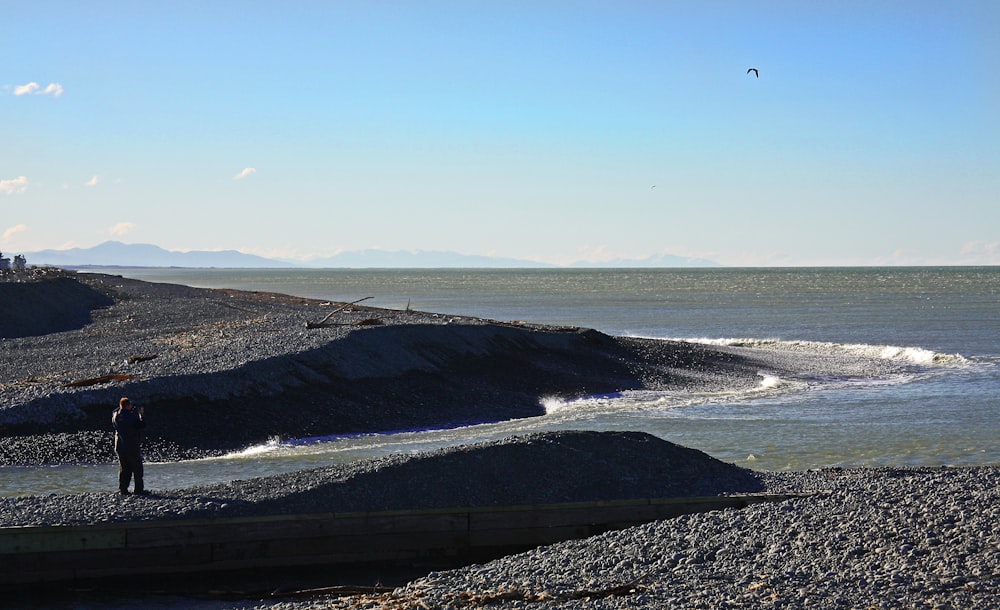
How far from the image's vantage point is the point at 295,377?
32.1 m

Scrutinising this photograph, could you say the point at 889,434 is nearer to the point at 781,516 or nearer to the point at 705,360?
the point at 781,516

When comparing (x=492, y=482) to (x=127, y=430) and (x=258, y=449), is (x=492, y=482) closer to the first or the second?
(x=127, y=430)

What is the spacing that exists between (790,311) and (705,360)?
55.1 meters

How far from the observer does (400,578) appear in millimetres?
15125

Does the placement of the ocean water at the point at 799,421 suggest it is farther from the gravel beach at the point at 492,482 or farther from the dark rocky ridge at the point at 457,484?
the dark rocky ridge at the point at 457,484

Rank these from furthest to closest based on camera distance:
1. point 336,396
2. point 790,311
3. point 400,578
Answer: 1. point 790,311
2. point 336,396
3. point 400,578

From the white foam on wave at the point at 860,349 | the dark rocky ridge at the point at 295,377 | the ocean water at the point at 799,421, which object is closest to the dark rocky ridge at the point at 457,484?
the ocean water at the point at 799,421

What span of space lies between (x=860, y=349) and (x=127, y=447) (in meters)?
48.0

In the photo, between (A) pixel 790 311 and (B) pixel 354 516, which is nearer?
(B) pixel 354 516

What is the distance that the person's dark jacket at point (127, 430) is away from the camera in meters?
17.4

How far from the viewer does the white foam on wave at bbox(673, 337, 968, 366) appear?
165 ft

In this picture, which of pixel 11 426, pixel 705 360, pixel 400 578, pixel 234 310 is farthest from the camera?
pixel 234 310

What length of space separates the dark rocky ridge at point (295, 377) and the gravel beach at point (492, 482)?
9 cm

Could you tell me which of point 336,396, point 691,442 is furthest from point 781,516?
point 336,396
